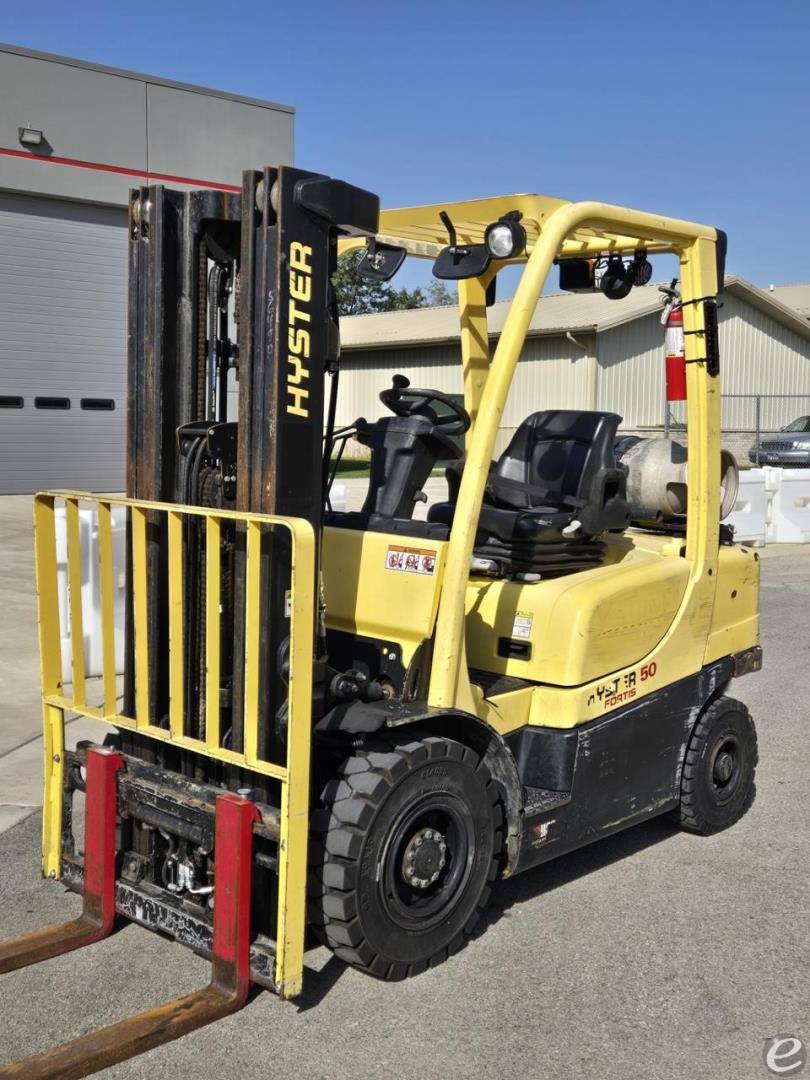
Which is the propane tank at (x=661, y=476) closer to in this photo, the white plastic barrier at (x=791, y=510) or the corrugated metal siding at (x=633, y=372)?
the white plastic barrier at (x=791, y=510)

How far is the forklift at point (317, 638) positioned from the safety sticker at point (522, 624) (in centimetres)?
1

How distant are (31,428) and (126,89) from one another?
6.04 m

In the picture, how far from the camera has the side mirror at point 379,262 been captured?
4773 mm

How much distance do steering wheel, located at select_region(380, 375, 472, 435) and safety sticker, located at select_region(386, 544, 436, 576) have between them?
549mm

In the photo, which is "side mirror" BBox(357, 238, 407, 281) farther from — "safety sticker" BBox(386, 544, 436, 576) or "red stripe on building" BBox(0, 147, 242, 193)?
"red stripe on building" BBox(0, 147, 242, 193)

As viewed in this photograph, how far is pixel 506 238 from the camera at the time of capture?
153 inches

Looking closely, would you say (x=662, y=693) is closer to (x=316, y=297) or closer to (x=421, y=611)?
(x=421, y=611)

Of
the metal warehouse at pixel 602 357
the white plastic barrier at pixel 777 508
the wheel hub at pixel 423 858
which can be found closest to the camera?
the wheel hub at pixel 423 858

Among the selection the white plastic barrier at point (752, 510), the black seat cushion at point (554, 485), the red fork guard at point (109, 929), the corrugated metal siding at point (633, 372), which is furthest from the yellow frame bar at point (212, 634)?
the corrugated metal siding at point (633, 372)

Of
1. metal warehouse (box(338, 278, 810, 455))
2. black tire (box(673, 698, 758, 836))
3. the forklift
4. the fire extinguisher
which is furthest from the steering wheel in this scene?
metal warehouse (box(338, 278, 810, 455))

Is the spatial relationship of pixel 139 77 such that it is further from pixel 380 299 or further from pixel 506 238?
pixel 380 299

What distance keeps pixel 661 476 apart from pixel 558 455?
54cm

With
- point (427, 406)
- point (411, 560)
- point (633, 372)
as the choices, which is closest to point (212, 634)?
point (411, 560)

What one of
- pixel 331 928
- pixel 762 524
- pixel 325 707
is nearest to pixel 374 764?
pixel 325 707
